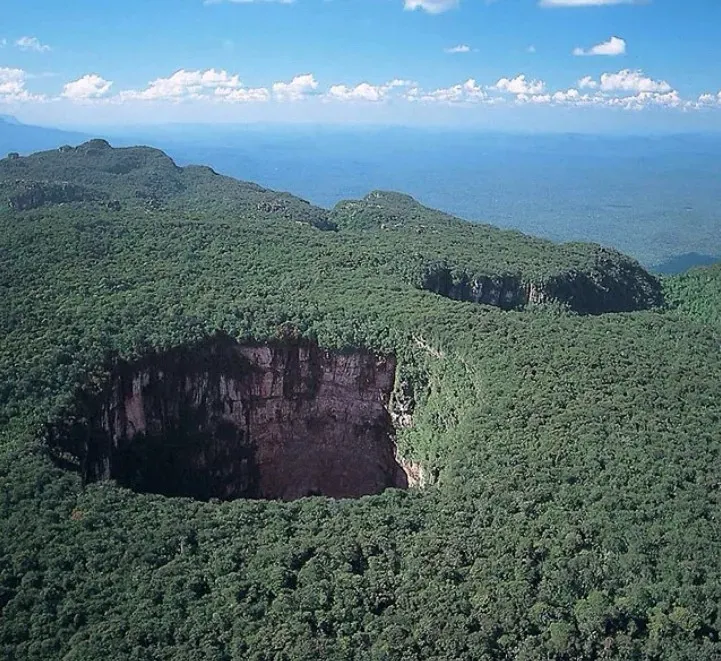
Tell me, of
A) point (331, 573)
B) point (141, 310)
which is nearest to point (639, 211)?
point (141, 310)

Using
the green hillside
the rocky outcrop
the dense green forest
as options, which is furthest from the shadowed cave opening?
the green hillside

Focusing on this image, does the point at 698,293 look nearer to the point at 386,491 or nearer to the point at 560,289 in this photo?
the point at 560,289

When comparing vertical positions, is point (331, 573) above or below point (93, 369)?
below

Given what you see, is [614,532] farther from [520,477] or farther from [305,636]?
[305,636]

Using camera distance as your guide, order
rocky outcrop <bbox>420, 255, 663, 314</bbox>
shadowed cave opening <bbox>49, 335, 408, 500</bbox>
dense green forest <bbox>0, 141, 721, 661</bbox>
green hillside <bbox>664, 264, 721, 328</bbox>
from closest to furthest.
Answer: dense green forest <bbox>0, 141, 721, 661</bbox>
shadowed cave opening <bbox>49, 335, 408, 500</bbox>
rocky outcrop <bbox>420, 255, 663, 314</bbox>
green hillside <bbox>664, 264, 721, 328</bbox>

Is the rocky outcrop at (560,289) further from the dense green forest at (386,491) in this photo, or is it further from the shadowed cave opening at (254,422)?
the shadowed cave opening at (254,422)

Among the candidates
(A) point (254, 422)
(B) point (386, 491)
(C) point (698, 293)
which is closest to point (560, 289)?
(C) point (698, 293)

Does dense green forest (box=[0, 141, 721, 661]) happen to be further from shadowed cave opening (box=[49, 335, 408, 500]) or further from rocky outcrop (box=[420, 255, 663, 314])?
shadowed cave opening (box=[49, 335, 408, 500])
